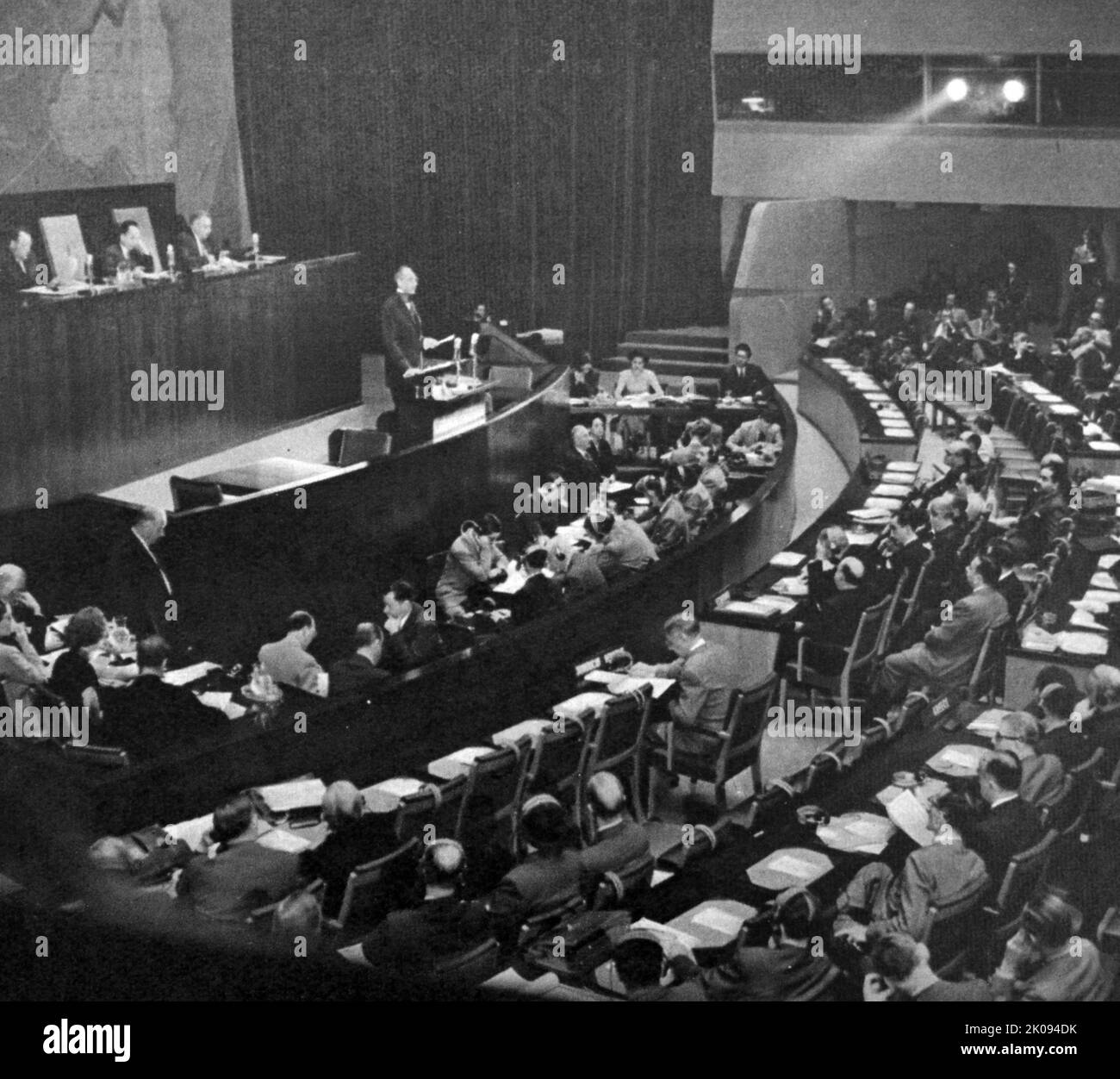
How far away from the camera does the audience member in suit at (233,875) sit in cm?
496

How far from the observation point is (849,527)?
8.57 metres

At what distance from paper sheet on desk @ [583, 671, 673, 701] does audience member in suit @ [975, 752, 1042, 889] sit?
1677 millimetres

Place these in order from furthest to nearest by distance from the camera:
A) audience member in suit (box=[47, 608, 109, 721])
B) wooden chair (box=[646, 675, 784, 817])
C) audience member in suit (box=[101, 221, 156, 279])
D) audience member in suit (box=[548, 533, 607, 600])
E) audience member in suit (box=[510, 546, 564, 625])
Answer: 1. audience member in suit (box=[101, 221, 156, 279])
2. audience member in suit (box=[548, 533, 607, 600])
3. audience member in suit (box=[510, 546, 564, 625])
4. wooden chair (box=[646, 675, 784, 817])
5. audience member in suit (box=[47, 608, 109, 721])

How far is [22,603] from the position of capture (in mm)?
6469

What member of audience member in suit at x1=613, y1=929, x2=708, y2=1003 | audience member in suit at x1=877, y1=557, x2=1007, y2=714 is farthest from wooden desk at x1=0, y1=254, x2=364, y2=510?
audience member in suit at x1=877, y1=557, x2=1007, y2=714

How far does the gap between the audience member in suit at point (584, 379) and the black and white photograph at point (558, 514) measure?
0.09ft

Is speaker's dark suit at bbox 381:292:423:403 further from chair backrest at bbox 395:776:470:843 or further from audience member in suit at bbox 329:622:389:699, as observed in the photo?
chair backrest at bbox 395:776:470:843

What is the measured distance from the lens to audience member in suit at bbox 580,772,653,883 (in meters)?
5.09

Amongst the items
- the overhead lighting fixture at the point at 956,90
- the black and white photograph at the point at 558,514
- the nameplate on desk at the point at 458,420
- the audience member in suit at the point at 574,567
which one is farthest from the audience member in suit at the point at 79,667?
the overhead lighting fixture at the point at 956,90

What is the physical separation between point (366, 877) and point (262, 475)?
395cm

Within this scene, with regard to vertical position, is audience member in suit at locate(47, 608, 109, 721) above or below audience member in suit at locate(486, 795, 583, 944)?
above

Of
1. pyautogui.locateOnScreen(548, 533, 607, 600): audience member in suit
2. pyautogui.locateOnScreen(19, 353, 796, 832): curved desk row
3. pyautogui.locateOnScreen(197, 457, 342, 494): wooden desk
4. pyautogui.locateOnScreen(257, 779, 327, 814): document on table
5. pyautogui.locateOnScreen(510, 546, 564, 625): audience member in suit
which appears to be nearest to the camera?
pyautogui.locateOnScreen(19, 353, 796, 832): curved desk row

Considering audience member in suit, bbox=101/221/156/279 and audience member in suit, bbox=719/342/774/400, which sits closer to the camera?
audience member in suit, bbox=101/221/156/279
